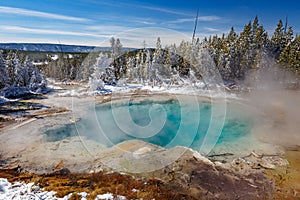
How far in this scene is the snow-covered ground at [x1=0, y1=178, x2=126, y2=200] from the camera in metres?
9.65

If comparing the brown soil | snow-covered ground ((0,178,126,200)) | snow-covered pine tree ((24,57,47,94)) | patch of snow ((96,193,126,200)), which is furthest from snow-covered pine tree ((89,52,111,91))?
the brown soil

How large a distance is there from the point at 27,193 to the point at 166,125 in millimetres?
16522

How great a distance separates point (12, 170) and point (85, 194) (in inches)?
252

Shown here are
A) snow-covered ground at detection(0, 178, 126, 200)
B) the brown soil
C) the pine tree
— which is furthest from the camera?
the pine tree

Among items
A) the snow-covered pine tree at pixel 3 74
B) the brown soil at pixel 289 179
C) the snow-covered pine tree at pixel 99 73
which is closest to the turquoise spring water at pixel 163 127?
the brown soil at pixel 289 179

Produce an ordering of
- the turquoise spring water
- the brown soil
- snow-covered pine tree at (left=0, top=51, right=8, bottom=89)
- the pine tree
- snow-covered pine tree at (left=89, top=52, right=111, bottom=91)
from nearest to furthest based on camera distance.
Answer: the brown soil, the turquoise spring water, snow-covered pine tree at (left=0, top=51, right=8, bottom=89), snow-covered pine tree at (left=89, top=52, right=111, bottom=91), the pine tree

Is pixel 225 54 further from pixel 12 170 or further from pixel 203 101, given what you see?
pixel 12 170

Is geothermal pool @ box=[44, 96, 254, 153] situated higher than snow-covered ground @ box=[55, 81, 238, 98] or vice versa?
snow-covered ground @ box=[55, 81, 238, 98]

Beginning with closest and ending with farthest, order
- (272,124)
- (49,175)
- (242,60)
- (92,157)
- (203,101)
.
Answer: (49,175), (92,157), (272,124), (203,101), (242,60)

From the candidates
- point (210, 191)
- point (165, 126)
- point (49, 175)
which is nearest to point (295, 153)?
point (210, 191)

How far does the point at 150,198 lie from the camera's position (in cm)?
1021

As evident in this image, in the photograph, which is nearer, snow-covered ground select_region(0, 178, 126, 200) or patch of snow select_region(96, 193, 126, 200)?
snow-covered ground select_region(0, 178, 126, 200)

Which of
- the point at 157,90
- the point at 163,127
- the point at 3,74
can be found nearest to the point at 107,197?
the point at 163,127

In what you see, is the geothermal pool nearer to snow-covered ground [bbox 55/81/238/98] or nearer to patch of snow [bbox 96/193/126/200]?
snow-covered ground [bbox 55/81/238/98]
